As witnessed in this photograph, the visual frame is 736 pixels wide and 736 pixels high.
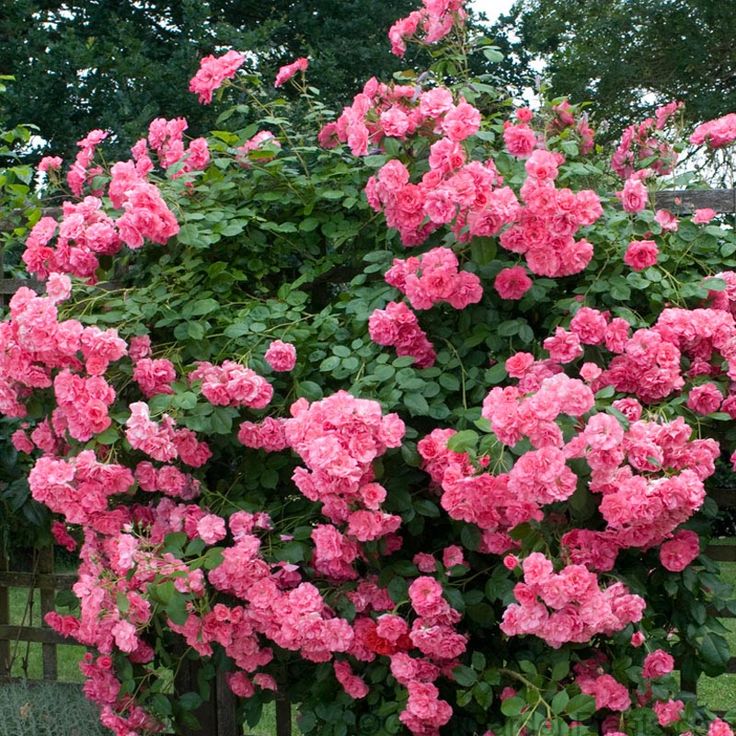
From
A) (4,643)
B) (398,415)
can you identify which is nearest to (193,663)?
(4,643)

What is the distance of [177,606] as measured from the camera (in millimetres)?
2307

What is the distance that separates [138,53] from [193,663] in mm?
6888

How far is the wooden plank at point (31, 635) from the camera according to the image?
3400 millimetres

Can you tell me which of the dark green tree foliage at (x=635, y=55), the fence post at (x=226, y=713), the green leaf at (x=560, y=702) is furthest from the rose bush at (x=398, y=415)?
the dark green tree foliage at (x=635, y=55)

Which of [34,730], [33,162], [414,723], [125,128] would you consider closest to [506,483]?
[414,723]

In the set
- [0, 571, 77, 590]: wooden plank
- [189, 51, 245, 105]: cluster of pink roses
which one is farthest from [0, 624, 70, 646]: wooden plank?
[189, 51, 245, 105]: cluster of pink roses

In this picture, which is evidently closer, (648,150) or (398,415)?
(398,415)

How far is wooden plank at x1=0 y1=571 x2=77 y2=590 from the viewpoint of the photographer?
338 cm

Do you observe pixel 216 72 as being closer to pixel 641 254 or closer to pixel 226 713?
pixel 641 254

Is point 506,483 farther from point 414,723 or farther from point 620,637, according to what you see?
point 414,723

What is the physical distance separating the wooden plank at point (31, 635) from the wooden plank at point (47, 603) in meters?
0.02

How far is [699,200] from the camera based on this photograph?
9.18 ft

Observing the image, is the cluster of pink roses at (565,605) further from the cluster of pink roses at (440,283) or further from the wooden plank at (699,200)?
the wooden plank at (699,200)

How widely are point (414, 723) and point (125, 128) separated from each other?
685cm
